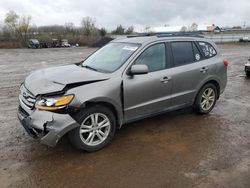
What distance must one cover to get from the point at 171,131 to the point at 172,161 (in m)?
1.13

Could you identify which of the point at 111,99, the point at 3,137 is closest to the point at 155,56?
the point at 111,99

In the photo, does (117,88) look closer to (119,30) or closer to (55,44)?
(55,44)

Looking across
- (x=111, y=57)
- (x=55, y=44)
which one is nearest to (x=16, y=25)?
(x=55, y=44)

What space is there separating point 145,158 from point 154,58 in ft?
6.06

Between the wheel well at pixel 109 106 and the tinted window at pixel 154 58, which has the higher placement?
the tinted window at pixel 154 58

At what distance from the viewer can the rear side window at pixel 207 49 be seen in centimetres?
539

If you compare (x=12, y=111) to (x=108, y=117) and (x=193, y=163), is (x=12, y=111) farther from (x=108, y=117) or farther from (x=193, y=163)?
(x=193, y=163)

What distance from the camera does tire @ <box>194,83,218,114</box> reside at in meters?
5.34

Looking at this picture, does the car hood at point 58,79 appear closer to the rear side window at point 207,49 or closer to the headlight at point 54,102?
the headlight at point 54,102

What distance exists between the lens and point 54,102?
11.2ft

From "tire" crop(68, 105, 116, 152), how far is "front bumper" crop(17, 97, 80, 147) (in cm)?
16

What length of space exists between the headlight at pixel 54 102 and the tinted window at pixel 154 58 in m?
1.44

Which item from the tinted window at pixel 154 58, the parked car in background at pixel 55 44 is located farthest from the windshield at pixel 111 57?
the parked car in background at pixel 55 44

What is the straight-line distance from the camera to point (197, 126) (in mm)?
4969
